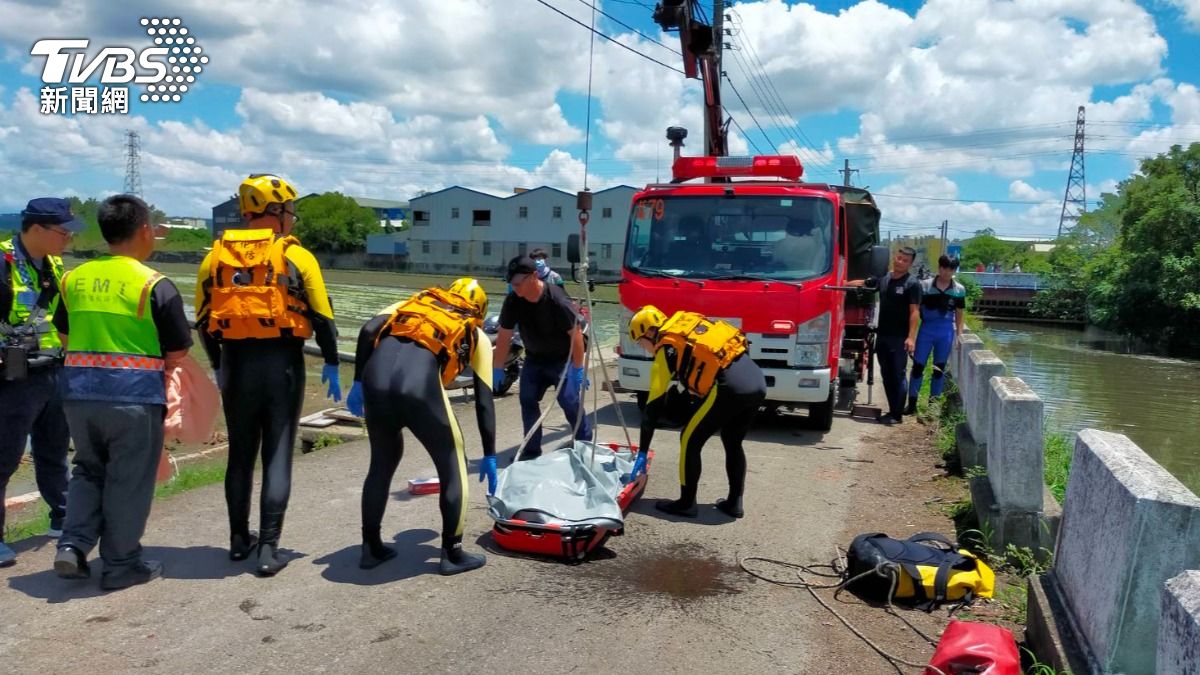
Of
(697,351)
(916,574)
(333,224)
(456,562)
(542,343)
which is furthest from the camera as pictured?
(333,224)

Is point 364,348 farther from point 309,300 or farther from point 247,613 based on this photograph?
point 247,613

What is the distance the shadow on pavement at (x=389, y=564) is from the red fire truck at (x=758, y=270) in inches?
163

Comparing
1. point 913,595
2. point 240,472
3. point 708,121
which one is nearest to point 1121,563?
point 913,595

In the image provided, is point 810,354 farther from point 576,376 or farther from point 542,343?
point 542,343

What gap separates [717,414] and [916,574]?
1.77 m

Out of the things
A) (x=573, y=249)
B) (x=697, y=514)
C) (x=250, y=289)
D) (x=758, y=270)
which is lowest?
(x=697, y=514)

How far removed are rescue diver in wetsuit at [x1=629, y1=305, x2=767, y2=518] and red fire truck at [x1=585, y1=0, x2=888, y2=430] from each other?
2562mm

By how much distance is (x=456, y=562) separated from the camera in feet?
16.3

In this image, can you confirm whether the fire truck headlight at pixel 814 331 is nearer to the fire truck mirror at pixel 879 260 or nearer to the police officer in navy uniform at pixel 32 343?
the fire truck mirror at pixel 879 260

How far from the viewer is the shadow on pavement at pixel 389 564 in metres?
4.83

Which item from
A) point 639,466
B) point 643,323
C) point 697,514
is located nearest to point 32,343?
point 643,323

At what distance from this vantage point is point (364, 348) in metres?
4.88

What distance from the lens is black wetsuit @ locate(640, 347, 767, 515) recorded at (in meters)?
5.95

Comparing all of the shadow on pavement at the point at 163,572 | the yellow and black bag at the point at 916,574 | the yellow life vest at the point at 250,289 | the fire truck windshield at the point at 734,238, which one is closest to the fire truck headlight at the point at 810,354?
the fire truck windshield at the point at 734,238
